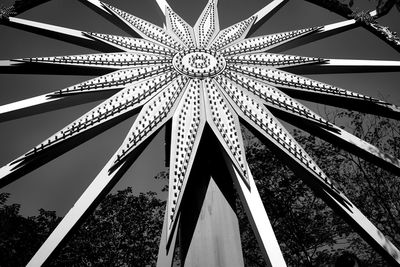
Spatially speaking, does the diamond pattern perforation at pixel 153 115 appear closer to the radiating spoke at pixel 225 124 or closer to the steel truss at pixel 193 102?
A: the steel truss at pixel 193 102

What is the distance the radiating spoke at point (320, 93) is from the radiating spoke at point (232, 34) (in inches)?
42.2

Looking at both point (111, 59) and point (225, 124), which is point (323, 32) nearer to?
point (225, 124)

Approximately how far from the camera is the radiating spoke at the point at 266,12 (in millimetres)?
7938

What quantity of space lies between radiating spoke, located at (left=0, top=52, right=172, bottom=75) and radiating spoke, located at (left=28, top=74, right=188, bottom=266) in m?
0.85

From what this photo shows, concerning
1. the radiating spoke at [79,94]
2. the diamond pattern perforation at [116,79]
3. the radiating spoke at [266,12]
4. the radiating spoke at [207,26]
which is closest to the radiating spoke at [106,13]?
the radiating spoke at [207,26]

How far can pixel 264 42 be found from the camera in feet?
22.7

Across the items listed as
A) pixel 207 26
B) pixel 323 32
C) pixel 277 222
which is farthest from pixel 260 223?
pixel 277 222

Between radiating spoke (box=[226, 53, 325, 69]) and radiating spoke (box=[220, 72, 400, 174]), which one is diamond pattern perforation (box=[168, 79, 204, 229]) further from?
radiating spoke (box=[226, 53, 325, 69])

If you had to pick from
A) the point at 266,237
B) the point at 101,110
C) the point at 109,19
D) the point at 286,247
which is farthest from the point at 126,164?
the point at 286,247

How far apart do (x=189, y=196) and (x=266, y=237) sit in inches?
50.3

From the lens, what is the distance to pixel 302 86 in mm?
5805

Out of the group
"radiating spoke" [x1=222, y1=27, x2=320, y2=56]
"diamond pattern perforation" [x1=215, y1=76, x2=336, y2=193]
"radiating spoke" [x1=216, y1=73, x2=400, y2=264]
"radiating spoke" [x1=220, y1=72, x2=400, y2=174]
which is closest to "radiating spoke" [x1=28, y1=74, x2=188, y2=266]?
"diamond pattern perforation" [x1=215, y1=76, x2=336, y2=193]

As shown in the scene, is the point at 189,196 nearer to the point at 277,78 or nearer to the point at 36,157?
the point at 36,157

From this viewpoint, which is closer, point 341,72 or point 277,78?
point 277,78
